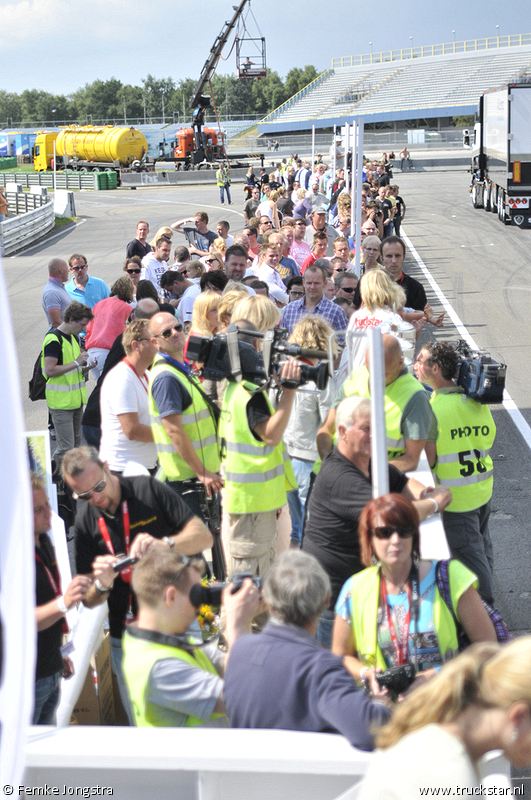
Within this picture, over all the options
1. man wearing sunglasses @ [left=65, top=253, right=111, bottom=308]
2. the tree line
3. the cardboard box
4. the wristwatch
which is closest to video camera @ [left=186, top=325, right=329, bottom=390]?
the wristwatch

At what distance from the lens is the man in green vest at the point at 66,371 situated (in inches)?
266

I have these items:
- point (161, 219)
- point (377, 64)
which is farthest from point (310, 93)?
point (161, 219)

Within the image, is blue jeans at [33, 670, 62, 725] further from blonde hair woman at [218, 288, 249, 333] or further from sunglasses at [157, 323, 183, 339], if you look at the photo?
blonde hair woman at [218, 288, 249, 333]

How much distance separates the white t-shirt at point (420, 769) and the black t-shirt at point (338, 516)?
1643mm

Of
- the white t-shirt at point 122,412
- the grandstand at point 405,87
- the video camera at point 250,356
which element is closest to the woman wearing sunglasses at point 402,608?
the video camera at point 250,356

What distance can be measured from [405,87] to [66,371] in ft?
287

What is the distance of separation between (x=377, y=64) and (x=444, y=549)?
104740 millimetres

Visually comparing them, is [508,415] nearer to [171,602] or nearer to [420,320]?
[420,320]

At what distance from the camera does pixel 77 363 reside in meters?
6.86

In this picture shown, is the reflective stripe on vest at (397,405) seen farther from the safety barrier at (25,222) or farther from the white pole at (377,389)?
the safety barrier at (25,222)

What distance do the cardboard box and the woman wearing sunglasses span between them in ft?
4.62

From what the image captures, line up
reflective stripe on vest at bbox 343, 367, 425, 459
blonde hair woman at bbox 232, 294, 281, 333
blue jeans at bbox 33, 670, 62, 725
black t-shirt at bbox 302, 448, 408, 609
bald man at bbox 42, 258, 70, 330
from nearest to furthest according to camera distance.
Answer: blue jeans at bbox 33, 670, 62, 725
black t-shirt at bbox 302, 448, 408, 609
reflective stripe on vest at bbox 343, 367, 425, 459
blonde hair woman at bbox 232, 294, 281, 333
bald man at bbox 42, 258, 70, 330

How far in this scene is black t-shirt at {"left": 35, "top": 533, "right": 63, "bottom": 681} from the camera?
135 inches

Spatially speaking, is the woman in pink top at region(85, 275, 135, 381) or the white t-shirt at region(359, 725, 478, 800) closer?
the white t-shirt at region(359, 725, 478, 800)
